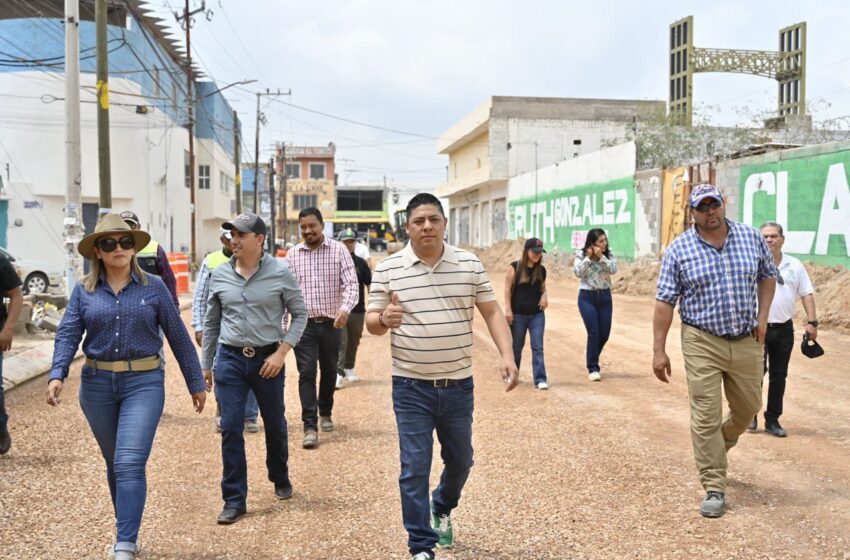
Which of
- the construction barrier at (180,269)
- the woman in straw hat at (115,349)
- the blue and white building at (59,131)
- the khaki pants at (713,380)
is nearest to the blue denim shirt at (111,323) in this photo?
the woman in straw hat at (115,349)

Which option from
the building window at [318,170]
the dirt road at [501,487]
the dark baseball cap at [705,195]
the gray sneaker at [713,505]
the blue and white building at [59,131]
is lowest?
the dirt road at [501,487]

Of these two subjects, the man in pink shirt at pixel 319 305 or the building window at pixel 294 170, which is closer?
the man in pink shirt at pixel 319 305

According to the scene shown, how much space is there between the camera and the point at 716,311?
5625 mm

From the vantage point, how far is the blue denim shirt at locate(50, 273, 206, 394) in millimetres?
4758

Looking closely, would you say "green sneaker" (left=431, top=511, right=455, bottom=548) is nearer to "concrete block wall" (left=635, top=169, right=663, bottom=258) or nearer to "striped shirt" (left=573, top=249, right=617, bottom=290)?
"striped shirt" (left=573, top=249, right=617, bottom=290)

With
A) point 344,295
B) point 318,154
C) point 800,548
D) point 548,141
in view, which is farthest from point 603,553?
A: point 318,154

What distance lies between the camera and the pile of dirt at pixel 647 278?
52.3 feet

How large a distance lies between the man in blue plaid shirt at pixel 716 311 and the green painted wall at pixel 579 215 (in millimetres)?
24369

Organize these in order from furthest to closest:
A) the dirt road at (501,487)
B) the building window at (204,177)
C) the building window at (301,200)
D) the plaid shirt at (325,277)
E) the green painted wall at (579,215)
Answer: the building window at (301,200) → the building window at (204,177) → the green painted wall at (579,215) → the plaid shirt at (325,277) → the dirt road at (501,487)

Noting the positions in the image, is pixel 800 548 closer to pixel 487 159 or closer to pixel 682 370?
pixel 682 370

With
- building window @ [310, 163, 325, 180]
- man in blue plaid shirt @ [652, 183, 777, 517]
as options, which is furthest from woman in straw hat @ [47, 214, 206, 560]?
building window @ [310, 163, 325, 180]

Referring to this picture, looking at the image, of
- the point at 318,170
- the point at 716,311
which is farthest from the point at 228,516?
the point at 318,170

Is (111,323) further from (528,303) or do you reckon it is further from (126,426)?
(528,303)

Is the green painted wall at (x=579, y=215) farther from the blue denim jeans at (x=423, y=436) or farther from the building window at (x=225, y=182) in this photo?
the blue denim jeans at (x=423, y=436)
